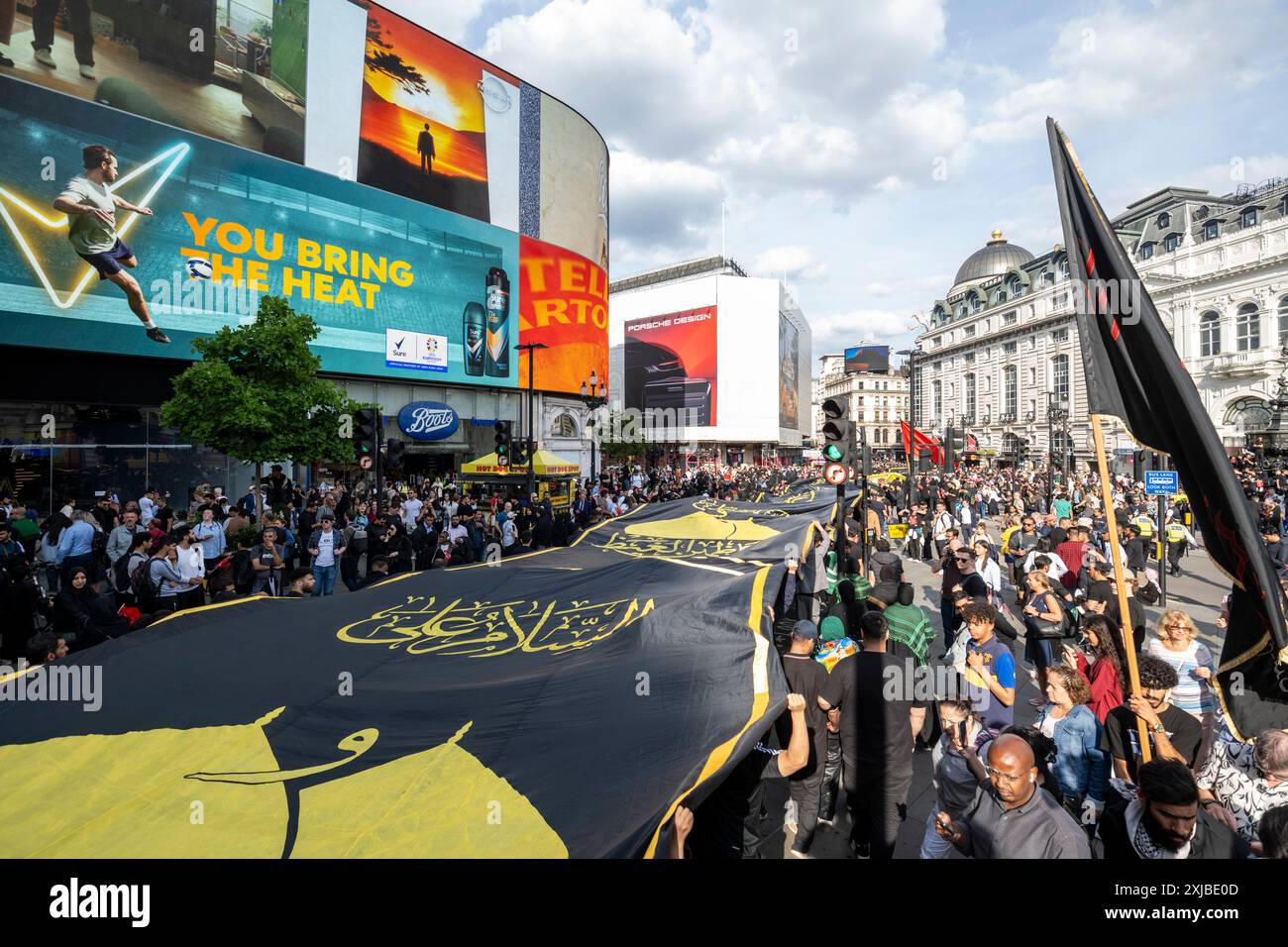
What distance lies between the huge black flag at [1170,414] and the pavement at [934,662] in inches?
75.9

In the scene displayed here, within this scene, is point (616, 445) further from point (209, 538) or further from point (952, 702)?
point (952, 702)

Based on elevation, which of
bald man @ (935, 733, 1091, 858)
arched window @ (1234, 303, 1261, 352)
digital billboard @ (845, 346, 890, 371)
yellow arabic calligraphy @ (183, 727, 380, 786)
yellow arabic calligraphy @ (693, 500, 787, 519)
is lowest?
bald man @ (935, 733, 1091, 858)

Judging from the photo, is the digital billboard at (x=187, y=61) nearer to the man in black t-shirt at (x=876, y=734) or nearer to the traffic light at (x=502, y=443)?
the traffic light at (x=502, y=443)

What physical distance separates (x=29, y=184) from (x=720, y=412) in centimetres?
5633

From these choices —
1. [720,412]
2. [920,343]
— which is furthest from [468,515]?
[920,343]

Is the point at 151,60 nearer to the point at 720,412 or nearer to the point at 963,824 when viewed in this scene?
the point at 963,824

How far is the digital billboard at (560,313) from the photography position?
115 ft

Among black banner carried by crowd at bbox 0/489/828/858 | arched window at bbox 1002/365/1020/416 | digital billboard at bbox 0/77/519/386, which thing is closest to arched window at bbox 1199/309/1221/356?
arched window at bbox 1002/365/1020/416

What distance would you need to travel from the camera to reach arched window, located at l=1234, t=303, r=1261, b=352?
47.8m

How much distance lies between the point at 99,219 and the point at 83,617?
2178 cm

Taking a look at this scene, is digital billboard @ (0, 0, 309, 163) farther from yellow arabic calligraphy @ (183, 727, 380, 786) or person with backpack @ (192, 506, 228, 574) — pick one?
yellow arabic calligraphy @ (183, 727, 380, 786)

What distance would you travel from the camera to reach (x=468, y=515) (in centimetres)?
1492

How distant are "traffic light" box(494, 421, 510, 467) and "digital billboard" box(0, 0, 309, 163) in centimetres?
1720

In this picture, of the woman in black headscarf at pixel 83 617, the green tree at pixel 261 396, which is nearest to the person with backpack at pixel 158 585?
the woman in black headscarf at pixel 83 617
